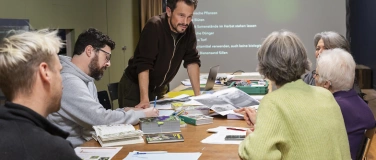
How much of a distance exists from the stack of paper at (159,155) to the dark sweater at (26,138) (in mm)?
745

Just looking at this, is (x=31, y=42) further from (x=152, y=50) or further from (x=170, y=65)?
(x=170, y=65)

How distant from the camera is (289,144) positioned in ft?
5.55

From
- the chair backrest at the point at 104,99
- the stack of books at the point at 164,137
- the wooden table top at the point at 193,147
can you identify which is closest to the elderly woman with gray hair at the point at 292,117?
the wooden table top at the point at 193,147

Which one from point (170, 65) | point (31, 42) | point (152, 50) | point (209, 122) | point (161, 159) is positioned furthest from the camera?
point (170, 65)

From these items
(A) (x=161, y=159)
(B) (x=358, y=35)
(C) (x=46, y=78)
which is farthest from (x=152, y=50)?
(B) (x=358, y=35)

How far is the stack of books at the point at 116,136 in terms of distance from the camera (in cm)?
219

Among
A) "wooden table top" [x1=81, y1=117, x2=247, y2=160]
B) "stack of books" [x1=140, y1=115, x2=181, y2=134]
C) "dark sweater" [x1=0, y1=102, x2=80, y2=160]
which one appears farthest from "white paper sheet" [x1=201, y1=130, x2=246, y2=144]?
"dark sweater" [x1=0, y1=102, x2=80, y2=160]

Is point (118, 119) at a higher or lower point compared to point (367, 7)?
lower

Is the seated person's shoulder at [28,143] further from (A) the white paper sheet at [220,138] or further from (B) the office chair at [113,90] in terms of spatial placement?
(B) the office chair at [113,90]

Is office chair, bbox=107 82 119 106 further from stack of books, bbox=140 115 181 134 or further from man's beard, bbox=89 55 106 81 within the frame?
stack of books, bbox=140 115 181 134

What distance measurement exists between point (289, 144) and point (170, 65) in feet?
6.74

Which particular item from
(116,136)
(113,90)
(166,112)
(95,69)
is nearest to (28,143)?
(116,136)

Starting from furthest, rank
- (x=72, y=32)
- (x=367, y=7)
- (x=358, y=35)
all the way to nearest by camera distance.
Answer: (x=358, y=35)
(x=367, y=7)
(x=72, y=32)

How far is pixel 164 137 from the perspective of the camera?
230cm
